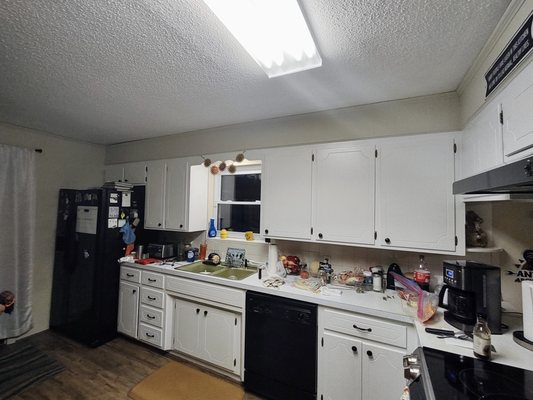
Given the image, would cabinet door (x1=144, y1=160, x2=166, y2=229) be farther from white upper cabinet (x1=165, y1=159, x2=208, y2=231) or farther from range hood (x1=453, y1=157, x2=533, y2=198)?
range hood (x1=453, y1=157, x2=533, y2=198)

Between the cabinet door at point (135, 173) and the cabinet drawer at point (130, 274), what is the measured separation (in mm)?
1094

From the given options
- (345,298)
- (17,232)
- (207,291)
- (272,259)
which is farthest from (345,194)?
(17,232)

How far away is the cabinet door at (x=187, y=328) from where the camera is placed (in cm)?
221

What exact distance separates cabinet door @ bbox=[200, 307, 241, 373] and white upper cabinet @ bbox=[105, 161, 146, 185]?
1.93 m

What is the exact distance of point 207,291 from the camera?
83.7 inches

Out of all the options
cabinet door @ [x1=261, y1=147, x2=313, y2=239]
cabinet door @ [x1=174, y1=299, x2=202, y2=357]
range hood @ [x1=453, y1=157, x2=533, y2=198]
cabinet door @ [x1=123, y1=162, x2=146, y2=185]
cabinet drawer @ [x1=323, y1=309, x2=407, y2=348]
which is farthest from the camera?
cabinet door @ [x1=123, y1=162, x2=146, y2=185]

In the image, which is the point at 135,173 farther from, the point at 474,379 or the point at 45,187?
the point at 474,379

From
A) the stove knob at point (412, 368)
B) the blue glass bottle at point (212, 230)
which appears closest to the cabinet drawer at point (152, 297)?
the blue glass bottle at point (212, 230)

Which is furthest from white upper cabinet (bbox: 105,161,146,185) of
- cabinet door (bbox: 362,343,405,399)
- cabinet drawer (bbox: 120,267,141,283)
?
cabinet door (bbox: 362,343,405,399)

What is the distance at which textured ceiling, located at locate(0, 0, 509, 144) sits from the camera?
1.08 m

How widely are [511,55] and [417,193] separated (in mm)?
899

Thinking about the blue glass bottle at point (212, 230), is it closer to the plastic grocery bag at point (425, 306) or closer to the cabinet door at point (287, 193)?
the cabinet door at point (287, 193)

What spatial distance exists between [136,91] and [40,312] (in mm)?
3004

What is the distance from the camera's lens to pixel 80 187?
322 centimetres
